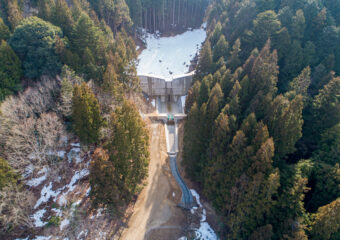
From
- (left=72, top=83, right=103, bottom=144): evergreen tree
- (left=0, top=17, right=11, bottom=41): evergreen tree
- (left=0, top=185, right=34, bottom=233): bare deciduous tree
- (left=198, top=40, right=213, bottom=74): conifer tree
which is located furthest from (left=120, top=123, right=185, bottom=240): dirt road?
(left=0, top=17, right=11, bottom=41): evergreen tree

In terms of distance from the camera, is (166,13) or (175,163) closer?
(175,163)

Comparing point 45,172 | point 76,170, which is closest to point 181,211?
point 76,170

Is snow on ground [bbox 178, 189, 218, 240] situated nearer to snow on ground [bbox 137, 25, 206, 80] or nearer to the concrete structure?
the concrete structure

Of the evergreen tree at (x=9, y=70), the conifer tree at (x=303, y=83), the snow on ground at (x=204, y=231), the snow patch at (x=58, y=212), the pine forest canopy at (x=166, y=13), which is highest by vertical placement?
the pine forest canopy at (x=166, y=13)

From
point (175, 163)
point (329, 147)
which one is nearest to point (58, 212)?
point (175, 163)

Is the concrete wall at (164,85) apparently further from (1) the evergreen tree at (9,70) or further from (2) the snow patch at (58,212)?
(2) the snow patch at (58,212)

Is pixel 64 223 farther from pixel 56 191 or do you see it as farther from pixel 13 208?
pixel 13 208

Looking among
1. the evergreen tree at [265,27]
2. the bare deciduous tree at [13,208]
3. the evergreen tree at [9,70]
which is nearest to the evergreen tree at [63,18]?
the evergreen tree at [9,70]
